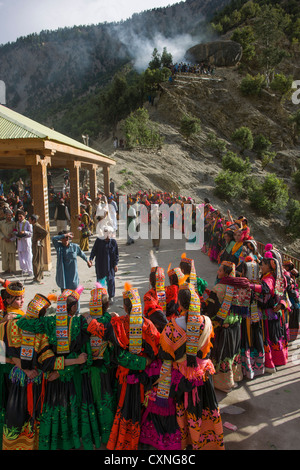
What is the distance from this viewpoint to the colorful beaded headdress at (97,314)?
3.26 metres

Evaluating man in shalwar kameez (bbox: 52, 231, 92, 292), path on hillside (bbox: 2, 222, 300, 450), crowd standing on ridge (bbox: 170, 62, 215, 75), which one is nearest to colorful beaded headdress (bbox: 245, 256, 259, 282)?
path on hillside (bbox: 2, 222, 300, 450)

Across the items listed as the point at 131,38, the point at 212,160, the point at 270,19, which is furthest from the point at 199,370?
the point at 131,38

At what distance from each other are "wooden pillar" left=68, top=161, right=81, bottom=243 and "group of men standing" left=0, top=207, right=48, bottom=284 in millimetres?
3687

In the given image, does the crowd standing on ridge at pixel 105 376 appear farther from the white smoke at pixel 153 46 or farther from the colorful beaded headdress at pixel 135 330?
the white smoke at pixel 153 46

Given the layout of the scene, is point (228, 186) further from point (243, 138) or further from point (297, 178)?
point (243, 138)

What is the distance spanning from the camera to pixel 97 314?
3.34m

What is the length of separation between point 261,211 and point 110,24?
127m

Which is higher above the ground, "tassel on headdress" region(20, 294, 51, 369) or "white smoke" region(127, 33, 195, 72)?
"white smoke" region(127, 33, 195, 72)

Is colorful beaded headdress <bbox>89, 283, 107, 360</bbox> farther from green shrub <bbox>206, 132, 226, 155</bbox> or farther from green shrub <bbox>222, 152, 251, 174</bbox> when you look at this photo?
green shrub <bbox>206, 132, 226, 155</bbox>

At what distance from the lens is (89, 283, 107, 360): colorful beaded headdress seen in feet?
10.7

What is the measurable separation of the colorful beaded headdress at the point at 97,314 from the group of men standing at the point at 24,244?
5.02 m

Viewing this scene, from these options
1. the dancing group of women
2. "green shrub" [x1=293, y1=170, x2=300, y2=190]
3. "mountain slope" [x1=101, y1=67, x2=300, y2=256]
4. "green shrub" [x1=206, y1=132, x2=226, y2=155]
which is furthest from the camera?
"green shrub" [x1=206, y1=132, x2=226, y2=155]

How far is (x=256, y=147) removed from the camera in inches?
1721

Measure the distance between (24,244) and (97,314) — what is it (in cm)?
571
